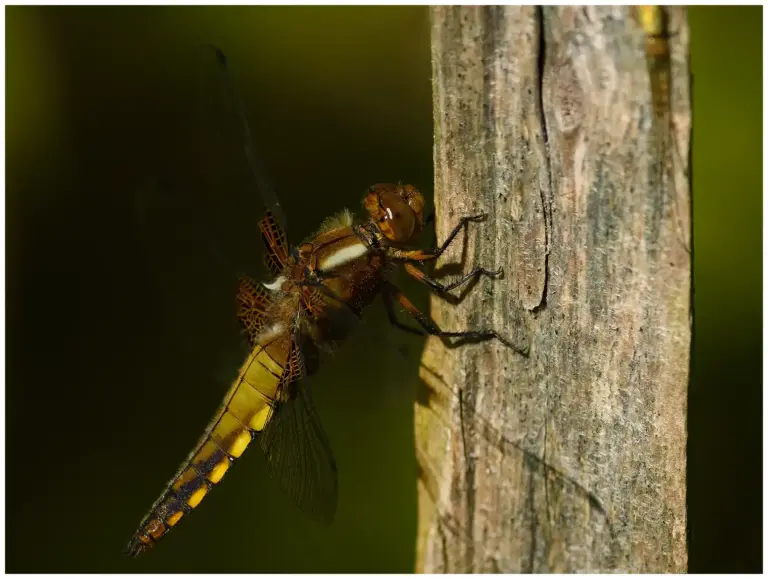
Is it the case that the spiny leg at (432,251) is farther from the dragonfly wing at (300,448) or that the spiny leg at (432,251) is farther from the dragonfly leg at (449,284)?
the dragonfly wing at (300,448)

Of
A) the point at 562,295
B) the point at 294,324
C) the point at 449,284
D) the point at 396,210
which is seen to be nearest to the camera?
the point at 562,295

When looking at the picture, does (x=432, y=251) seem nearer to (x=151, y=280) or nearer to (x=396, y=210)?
(x=396, y=210)

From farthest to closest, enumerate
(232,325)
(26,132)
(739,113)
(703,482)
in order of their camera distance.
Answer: (26,132), (232,325), (703,482), (739,113)

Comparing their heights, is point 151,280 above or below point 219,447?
above

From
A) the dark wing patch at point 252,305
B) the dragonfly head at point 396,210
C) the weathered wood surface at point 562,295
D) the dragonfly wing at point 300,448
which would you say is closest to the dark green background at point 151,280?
the dark wing patch at point 252,305

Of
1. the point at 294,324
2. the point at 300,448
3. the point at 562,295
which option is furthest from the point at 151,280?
the point at 562,295

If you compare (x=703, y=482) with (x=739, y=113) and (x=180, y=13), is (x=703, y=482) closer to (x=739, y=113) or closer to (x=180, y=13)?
(x=739, y=113)

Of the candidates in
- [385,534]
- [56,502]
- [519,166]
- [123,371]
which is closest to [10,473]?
[56,502]
